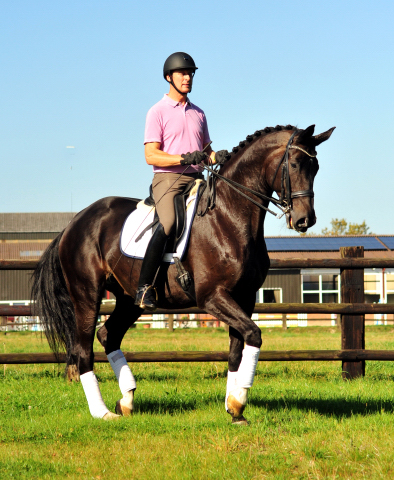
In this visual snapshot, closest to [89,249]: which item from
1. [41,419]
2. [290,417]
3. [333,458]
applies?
[41,419]

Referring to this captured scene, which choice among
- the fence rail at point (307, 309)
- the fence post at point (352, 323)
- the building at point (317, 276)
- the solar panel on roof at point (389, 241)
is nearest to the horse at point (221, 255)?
the fence rail at point (307, 309)

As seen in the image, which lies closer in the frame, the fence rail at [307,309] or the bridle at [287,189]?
the bridle at [287,189]

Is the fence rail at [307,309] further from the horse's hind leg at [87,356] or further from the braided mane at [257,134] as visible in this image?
the braided mane at [257,134]

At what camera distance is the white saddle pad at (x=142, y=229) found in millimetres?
5457

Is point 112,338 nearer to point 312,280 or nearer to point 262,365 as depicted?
point 262,365

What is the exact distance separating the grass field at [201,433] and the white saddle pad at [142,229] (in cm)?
160

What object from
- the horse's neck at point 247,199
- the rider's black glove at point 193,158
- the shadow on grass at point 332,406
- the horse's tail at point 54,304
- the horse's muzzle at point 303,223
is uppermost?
the rider's black glove at point 193,158

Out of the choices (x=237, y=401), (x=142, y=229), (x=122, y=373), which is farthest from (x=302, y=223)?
(x=122, y=373)

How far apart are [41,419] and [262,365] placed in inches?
208

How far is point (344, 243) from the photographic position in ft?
118

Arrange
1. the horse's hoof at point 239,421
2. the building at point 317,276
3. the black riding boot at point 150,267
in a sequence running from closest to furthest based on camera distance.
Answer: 1. the horse's hoof at point 239,421
2. the black riding boot at point 150,267
3. the building at point 317,276

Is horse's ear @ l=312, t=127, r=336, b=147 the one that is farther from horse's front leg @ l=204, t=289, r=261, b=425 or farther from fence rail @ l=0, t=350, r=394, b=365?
fence rail @ l=0, t=350, r=394, b=365

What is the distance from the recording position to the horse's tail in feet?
22.6

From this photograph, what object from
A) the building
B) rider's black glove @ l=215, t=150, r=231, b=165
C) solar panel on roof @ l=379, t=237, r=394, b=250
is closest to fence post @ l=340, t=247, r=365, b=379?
rider's black glove @ l=215, t=150, r=231, b=165
